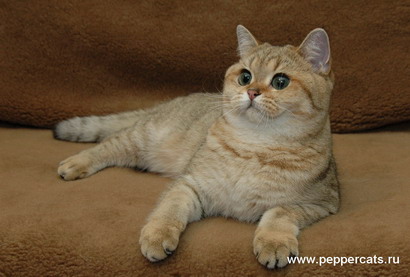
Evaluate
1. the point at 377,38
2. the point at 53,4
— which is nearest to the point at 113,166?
the point at 53,4

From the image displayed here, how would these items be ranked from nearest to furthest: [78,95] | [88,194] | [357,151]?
[88,194]
[357,151]
[78,95]

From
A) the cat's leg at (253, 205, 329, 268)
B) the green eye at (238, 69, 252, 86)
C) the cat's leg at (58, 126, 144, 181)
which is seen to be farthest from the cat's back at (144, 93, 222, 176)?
the cat's leg at (253, 205, 329, 268)

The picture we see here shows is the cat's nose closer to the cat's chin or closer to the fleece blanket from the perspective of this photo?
the cat's chin

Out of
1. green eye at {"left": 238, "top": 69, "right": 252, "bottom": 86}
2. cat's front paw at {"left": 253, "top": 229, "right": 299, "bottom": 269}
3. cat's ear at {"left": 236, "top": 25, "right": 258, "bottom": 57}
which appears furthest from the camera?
cat's ear at {"left": 236, "top": 25, "right": 258, "bottom": 57}

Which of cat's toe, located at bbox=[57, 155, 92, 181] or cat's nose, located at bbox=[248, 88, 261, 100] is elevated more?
cat's nose, located at bbox=[248, 88, 261, 100]

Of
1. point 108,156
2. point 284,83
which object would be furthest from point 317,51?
point 108,156

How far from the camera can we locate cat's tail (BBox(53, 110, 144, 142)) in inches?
81.4

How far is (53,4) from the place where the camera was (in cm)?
218

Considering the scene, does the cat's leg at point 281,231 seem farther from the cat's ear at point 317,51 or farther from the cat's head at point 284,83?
the cat's ear at point 317,51

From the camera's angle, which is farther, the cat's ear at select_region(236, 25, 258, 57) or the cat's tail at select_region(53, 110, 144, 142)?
the cat's tail at select_region(53, 110, 144, 142)

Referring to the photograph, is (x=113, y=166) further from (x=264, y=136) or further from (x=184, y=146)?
(x=264, y=136)

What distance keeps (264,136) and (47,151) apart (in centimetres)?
89

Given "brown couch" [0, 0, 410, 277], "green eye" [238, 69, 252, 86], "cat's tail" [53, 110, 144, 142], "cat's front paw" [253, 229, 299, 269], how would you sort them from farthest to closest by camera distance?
"cat's tail" [53, 110, 144, 142] → "brown couch" [0, 0, 410, 277] → "green eye" [238, 69, 252, 86] → "cat's front paw" [253, 229, 299, 269]

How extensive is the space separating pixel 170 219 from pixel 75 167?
54 centimetres
